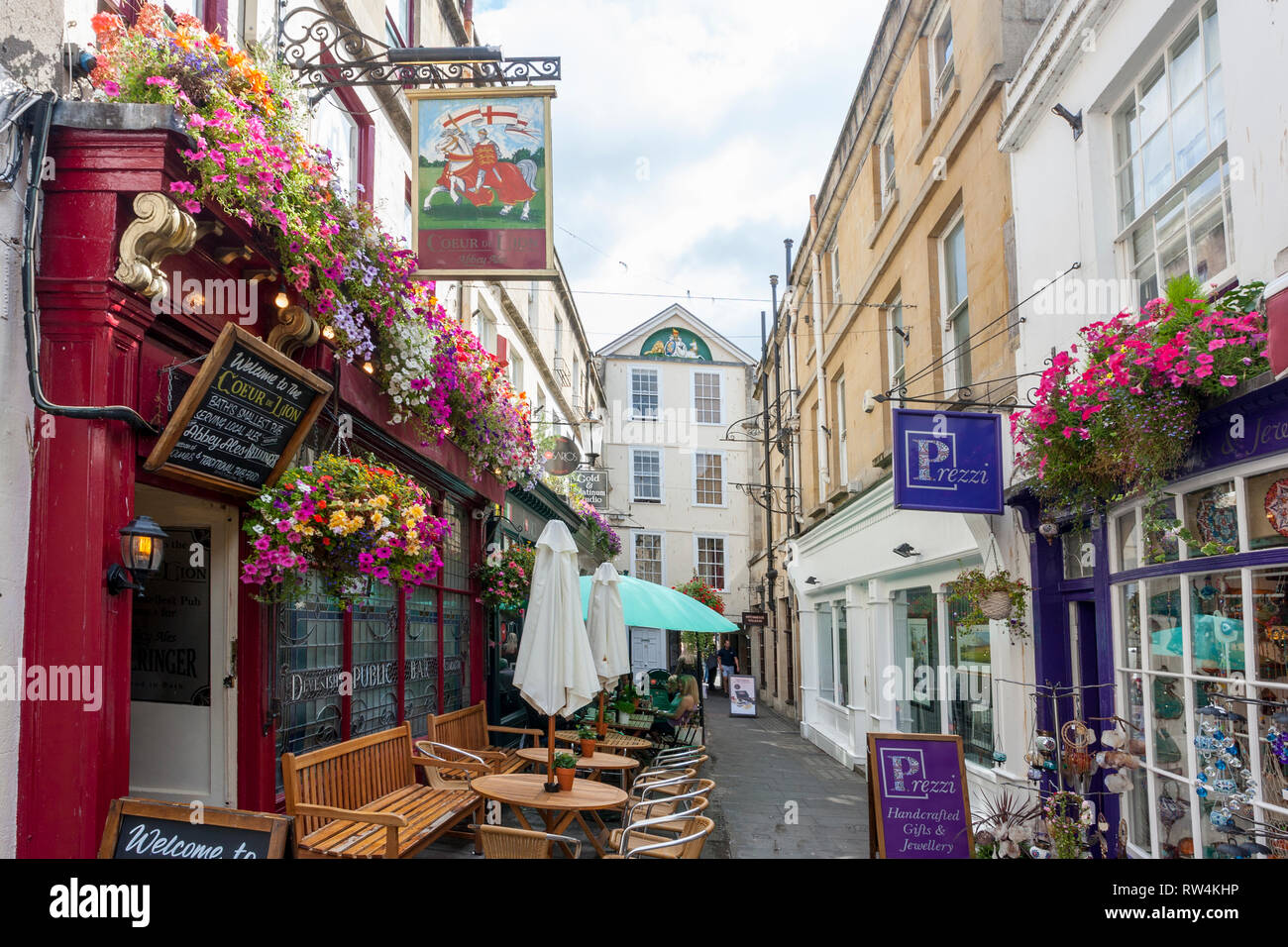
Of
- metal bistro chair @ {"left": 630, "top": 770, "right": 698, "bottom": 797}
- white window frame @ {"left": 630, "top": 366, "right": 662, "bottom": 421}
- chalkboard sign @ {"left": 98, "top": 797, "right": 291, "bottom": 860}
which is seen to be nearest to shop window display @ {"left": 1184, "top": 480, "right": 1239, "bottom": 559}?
metal bistro chair @ {"left": 630, "top": 770, "right": 698, "bottom": 797}

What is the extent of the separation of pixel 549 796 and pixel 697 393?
28364mm

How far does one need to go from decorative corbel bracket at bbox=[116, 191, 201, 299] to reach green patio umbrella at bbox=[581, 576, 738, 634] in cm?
757

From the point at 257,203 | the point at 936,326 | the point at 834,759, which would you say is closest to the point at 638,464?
the point at 834,759

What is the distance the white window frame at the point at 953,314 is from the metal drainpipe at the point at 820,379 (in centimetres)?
664

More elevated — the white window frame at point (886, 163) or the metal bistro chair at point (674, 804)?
the white window frame at point (886, 163)

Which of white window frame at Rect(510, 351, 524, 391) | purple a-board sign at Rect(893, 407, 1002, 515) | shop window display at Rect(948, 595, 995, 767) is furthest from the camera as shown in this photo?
white window frame at Rect(510, 351, 524, 391)

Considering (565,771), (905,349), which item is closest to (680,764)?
(565,771)

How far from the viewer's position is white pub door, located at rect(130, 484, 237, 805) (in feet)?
19.0

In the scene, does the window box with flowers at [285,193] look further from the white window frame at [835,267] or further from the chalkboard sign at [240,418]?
the white window frame at [835,267]

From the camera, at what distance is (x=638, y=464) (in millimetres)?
33469

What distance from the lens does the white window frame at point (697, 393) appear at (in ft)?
112

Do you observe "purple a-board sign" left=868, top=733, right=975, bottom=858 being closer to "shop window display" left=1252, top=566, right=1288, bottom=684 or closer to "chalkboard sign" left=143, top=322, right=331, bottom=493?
"shop window display" left=1252, top=566, right=1288, bottom=684

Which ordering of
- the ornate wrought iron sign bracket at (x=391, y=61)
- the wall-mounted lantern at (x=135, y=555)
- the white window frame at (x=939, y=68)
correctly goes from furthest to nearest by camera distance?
the white window frame at (x=939, y=68)
the ornate wrought iron sign bracket at (x=391, y=61)
the wall-mounted lantern at (x=135, y=555)

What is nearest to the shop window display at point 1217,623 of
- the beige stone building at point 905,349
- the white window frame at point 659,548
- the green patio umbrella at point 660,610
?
the beige stone building at point 905,349
